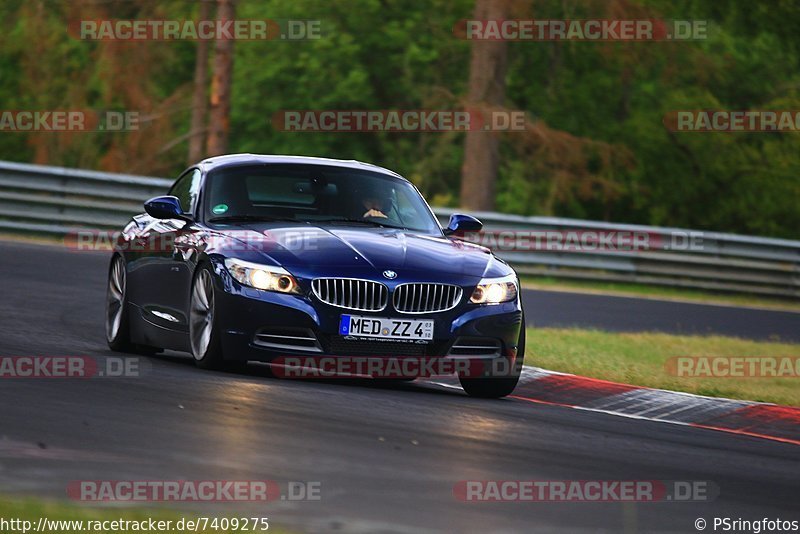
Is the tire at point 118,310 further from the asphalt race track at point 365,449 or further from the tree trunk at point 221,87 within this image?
the tree trunk at point 221,87

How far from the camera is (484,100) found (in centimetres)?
2820

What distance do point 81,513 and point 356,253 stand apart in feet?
14.4

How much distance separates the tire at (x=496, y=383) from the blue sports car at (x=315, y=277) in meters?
0.01

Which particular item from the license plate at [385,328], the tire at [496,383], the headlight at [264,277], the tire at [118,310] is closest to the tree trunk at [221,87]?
the tire at [118,310]

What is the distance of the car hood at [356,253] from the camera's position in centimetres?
969

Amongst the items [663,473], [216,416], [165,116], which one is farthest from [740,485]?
[165,116]

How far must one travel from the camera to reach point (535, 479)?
→ 704cm

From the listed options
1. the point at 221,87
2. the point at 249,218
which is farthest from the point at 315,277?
the point at 221,87

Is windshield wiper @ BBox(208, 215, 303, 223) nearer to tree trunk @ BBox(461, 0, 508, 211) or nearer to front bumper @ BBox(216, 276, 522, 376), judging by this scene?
front bumper @ BBox(216, 276, 522, 376)

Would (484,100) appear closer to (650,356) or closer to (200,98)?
(200,98)

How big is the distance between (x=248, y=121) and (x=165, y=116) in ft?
23.9

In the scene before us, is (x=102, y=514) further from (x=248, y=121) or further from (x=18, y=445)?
(x=248, y=121)

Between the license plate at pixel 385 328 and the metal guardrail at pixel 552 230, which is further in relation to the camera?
the metal guardrail at pixel 552 230

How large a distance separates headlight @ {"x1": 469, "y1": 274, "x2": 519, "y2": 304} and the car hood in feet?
0.20
